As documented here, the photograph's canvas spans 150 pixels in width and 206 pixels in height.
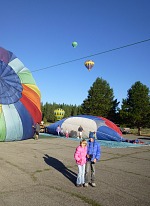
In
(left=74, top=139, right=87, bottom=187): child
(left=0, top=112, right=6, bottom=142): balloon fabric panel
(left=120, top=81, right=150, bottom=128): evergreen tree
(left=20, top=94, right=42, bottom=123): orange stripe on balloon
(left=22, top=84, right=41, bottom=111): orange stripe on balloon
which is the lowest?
(left=74, top=139, right=87, bottom=187): child

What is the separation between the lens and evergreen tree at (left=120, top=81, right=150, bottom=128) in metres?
36.2

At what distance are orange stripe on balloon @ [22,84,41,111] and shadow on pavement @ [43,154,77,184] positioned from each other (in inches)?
348

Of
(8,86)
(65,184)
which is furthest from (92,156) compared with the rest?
(8,86)

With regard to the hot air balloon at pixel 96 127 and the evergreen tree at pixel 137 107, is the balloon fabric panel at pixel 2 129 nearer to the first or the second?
the hot air balloon at pixel 96 127

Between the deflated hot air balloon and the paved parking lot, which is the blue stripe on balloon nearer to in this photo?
the deflated hot air balloon

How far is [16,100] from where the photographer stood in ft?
57.8

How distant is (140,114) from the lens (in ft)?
119

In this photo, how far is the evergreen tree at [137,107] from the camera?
3616cm

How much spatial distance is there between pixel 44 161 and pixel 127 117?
93.7 feet

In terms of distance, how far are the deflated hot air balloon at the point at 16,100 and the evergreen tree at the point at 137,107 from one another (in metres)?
19.5

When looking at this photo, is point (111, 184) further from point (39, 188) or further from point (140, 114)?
point (140, 114)

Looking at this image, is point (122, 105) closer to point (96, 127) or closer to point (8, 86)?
point (96, 127)

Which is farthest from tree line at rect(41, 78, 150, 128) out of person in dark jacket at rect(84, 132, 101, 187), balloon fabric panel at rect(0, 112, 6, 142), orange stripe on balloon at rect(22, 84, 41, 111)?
person in dark jacket at rect(84, 132, 101, 187)

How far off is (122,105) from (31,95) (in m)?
22.0
